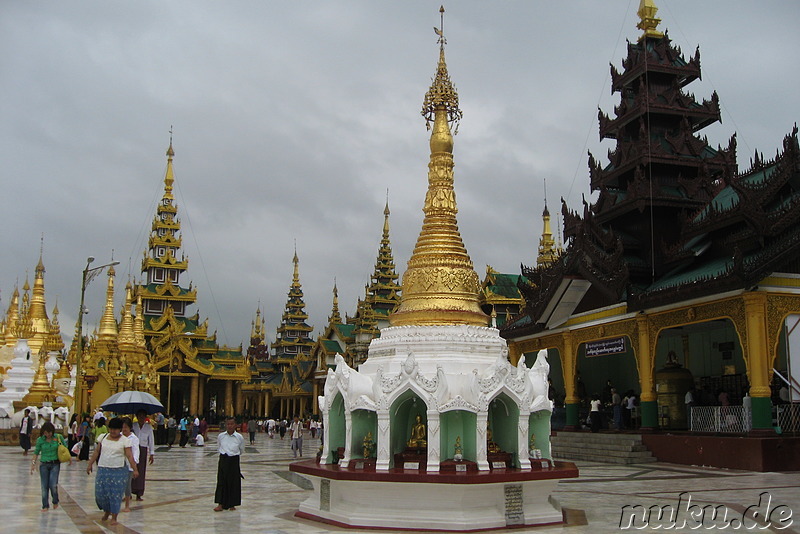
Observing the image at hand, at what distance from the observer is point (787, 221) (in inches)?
775

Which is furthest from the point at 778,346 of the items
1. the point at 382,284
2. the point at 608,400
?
the point at 382,284

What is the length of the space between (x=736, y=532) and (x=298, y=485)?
914cm

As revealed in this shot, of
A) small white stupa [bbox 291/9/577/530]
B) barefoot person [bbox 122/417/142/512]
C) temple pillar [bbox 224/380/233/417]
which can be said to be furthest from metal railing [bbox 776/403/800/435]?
temple pillar [bbox 224/380/233/417]

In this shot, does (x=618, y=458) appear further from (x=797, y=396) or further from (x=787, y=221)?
(x=787, y=221)

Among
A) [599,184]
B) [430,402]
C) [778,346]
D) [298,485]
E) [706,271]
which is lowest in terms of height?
[298,485]

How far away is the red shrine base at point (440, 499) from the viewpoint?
33.5 ft

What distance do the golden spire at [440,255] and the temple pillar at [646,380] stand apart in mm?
11899

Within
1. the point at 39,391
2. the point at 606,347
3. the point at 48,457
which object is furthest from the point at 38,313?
→ the point at 48,457

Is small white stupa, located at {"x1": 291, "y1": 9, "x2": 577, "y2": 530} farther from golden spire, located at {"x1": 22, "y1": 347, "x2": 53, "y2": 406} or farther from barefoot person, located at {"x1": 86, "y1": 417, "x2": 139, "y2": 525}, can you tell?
golden spire, located at {"x1": 22, "y1": 347, "x2": 53, "y2": 406}

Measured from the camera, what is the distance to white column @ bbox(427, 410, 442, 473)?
10.5 meters

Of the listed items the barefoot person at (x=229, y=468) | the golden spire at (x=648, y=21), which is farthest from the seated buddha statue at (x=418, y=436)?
the golden spire at (x=648, y=21)

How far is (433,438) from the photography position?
34.9 ft

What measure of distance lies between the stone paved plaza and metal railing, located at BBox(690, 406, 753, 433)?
4.17 ft

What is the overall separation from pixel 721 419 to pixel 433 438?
12520 mm
